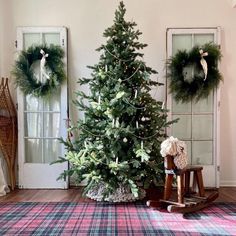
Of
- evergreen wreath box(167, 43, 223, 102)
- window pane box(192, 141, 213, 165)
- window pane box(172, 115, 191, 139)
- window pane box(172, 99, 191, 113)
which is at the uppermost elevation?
evergreen wreath box(167, 43, 223, 102)

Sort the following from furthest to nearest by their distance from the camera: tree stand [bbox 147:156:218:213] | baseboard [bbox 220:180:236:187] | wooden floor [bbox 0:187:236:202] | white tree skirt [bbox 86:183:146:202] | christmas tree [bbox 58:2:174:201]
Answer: baseboard [bbox 220:180:236:187] < wooden floor [bbox 0:187:236:202] < white tree skirt [bbox 86:183:146:202] < christmas tree [bbox 58:2:174:201] < tree stand [bbox 147:156:218:213]

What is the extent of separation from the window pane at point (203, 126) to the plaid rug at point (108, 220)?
3.66 ft

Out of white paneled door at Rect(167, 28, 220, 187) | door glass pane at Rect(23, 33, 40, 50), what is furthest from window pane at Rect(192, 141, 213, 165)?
door glass pane at Rect(23, 33, 40, 50)

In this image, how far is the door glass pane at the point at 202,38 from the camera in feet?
13.3

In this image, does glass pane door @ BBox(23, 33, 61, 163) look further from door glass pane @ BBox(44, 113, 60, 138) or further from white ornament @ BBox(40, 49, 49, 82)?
white ornament @ BBox(40, 49, 49, 82)

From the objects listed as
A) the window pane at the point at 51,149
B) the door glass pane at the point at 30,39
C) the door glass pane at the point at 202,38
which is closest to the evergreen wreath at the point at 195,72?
the door glass pane at the point at 202,38

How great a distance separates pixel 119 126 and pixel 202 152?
1544 millimetres

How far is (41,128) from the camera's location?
4.10 m

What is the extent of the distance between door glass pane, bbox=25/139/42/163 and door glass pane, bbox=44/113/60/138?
0.17 meters

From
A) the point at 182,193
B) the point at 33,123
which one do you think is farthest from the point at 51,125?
the point at 182,193

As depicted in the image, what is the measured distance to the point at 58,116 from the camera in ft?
13.4

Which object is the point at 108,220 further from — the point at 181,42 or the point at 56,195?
the point at 181,42

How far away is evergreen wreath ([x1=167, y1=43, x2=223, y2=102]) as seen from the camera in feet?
12.8

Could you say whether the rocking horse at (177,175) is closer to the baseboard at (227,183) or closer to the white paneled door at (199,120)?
the white paneled door at (199,120)
